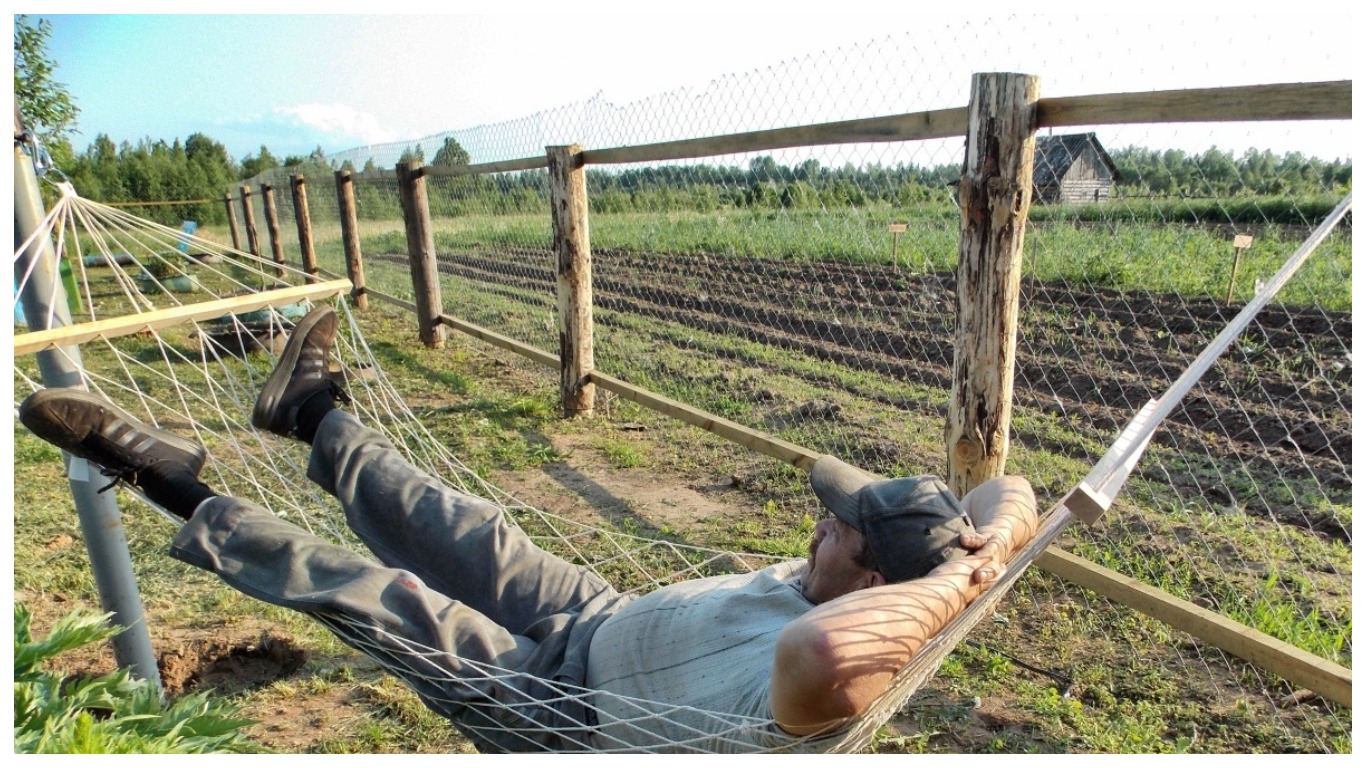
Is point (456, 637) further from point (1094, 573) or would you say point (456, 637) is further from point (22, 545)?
point (22, 545)

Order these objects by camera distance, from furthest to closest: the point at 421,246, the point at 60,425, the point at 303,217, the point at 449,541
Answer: the point at 303,217 < the point at 421,246 < the point at 449,541 < the point at 60,425

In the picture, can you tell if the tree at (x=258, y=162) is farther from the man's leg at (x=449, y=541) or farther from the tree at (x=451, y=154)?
the man's leg at (x=449, y=541)

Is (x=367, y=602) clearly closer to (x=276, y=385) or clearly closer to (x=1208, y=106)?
(x=276, y=385)

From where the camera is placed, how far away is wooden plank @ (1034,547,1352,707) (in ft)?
5.94

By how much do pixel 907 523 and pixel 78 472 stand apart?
1.79 m

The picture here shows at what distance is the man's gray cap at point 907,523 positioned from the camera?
143 cm

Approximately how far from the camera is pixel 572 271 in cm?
430

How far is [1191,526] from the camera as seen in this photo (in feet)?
9.57

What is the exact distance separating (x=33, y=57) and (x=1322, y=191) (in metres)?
9.31

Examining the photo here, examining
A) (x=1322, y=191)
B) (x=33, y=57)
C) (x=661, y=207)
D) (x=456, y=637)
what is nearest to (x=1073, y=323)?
(x=661, y=207)

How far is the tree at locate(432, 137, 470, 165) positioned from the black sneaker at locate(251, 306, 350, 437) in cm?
380

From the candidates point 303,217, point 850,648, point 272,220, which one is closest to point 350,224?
point 303,217

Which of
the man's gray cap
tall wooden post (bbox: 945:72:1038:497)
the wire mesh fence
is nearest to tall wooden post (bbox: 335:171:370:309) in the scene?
the wire mesh fence

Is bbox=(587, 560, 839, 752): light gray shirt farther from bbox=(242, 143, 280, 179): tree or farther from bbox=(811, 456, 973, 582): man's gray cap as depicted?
bbox=(242, 143, 280, 179): tree
